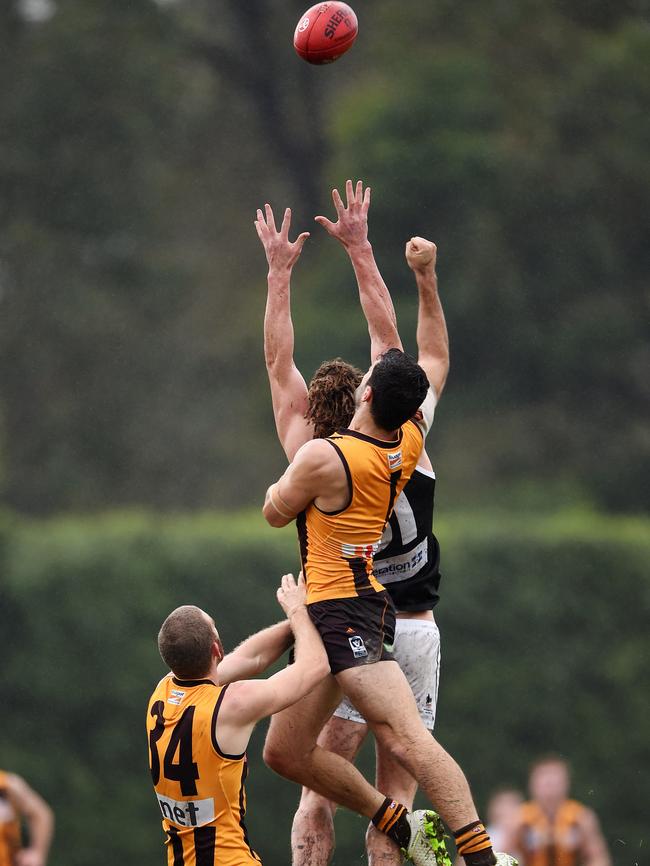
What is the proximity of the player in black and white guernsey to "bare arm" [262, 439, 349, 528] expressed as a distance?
50 centimetres

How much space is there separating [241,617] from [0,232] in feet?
46.7

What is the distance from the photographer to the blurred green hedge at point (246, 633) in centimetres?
1714

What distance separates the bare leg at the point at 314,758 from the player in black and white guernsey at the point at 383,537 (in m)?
0.22

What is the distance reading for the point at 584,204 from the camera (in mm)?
29031

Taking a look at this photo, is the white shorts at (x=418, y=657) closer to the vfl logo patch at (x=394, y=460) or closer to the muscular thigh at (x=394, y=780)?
the muscular thigh at (x=394, y=780)

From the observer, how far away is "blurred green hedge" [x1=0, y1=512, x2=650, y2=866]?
17.1 meters

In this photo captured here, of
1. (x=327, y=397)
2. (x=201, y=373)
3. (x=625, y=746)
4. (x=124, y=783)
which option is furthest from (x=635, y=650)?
(x=201, y=373)

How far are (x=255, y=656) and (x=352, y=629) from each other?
19.8 inches

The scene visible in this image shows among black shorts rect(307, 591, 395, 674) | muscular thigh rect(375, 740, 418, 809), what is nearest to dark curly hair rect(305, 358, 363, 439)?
black shorts rect(307, 591, 395, 674)

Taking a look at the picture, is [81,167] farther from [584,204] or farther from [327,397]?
[327,397]

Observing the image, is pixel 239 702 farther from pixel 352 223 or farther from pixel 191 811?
pixel 352 223

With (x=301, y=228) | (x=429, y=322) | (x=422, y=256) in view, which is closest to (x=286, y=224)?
(x=422, y=256)

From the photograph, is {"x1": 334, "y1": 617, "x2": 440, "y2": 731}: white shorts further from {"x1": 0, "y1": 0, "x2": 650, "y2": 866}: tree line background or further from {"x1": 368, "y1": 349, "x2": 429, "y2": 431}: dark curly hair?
{"x1": 0, "y1": 0, "x2": 650, "y2": 866}: tree line background

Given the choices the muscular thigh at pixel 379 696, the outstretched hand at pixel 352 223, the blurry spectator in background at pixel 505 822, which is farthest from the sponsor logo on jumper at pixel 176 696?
the blurry spectator in background at pixel 505 822
